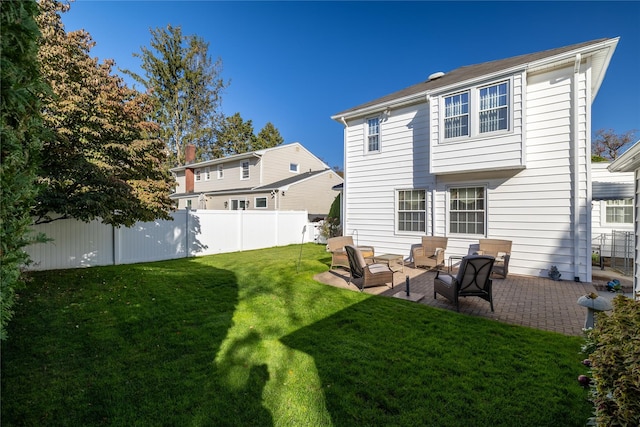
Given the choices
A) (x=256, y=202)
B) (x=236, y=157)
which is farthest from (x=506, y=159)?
(x=236, y=157)

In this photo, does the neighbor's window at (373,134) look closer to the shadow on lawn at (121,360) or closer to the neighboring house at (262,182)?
the shadow on lawn at (121,360)

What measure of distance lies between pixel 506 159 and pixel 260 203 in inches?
616

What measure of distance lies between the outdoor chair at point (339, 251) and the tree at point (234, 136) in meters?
28.0

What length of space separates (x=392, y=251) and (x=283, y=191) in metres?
10.4

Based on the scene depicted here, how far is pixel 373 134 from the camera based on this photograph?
1168 centimetres

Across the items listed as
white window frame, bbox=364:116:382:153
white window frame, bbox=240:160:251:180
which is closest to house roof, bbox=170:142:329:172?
white window frame, bbox=240:160:251:180

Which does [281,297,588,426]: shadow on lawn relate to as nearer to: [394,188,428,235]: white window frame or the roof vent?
[394,188,428,235]: white window frame

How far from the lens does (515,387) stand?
310cm

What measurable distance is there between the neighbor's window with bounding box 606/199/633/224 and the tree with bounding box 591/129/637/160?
20.5 metres

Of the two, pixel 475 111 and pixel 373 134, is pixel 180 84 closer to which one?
pixel 373 134

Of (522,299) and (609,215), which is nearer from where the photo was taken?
(522,299)

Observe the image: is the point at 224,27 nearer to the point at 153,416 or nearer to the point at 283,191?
the point at 283,191

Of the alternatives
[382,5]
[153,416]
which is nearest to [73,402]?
[153,416]

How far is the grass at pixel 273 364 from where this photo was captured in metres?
2.70
